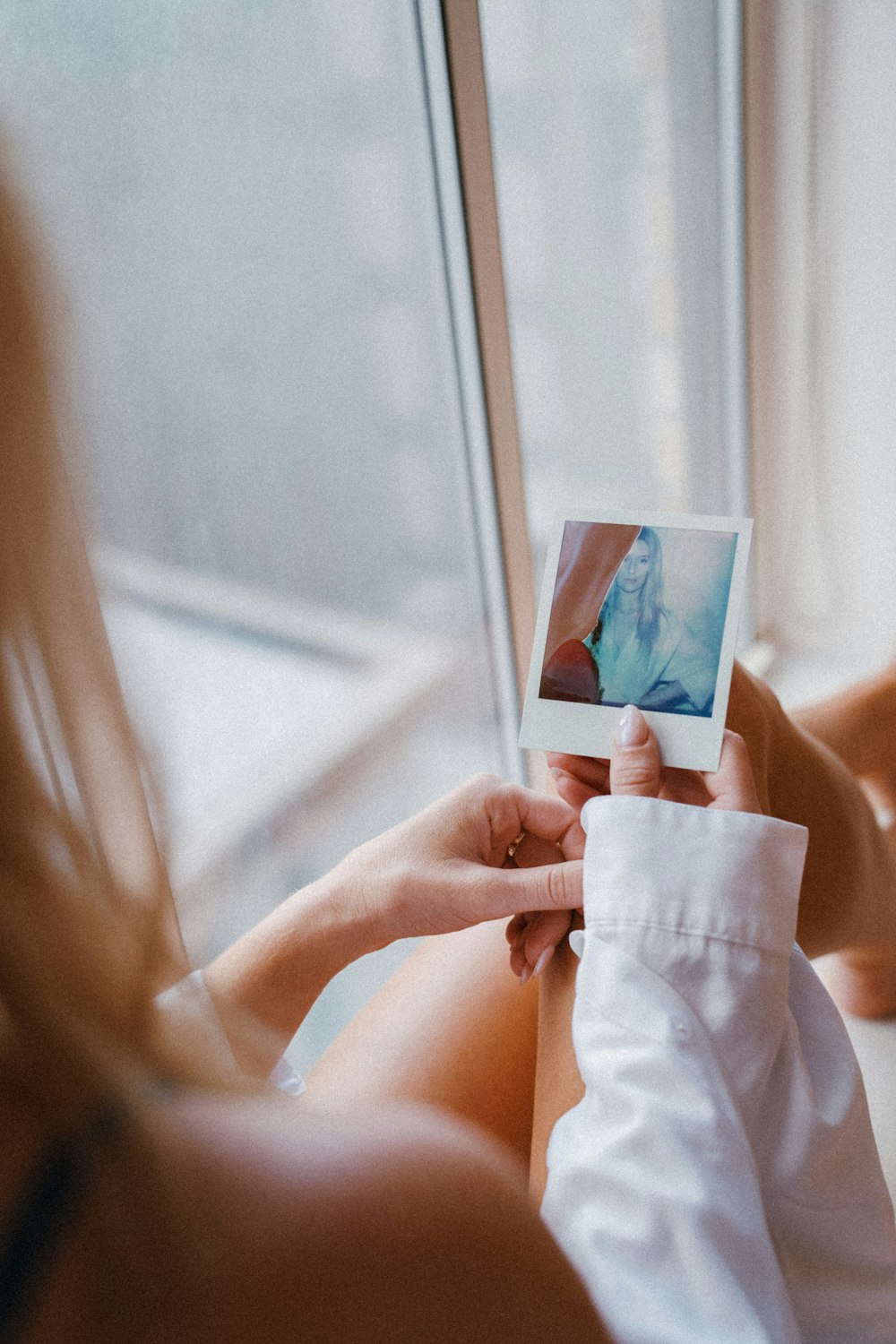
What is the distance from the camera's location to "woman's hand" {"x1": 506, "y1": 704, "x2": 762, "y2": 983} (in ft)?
2.65

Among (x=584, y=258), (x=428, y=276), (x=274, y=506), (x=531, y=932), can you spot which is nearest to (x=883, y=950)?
(x=531, y=932)

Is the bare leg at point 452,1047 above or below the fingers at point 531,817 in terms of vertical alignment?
below

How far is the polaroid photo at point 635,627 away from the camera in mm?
876

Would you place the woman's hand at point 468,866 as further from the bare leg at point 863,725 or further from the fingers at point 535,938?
the bare leg at point 863,725

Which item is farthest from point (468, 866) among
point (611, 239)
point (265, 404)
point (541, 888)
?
point (611, 239)

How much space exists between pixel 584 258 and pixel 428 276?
45 centimetres

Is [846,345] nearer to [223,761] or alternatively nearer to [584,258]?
[584,258]

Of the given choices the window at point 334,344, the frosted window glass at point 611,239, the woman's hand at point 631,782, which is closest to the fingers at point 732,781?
the woman's hand at point 631,782

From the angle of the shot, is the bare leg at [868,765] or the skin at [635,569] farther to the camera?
the bare leg at [868,765]

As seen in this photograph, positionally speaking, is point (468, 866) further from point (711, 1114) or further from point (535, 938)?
point (711, 1114)

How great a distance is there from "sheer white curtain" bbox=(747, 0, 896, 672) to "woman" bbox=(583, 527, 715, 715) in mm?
869

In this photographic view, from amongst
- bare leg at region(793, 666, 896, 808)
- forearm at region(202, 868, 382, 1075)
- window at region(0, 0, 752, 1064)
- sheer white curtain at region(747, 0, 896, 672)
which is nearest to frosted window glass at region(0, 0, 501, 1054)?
window at region(0, 0, 752, 1064)

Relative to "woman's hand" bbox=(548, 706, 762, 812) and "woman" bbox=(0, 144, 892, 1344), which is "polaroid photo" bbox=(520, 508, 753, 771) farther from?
"woman" bbox=(0, 144, 892, 1344)

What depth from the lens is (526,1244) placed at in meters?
0.46
